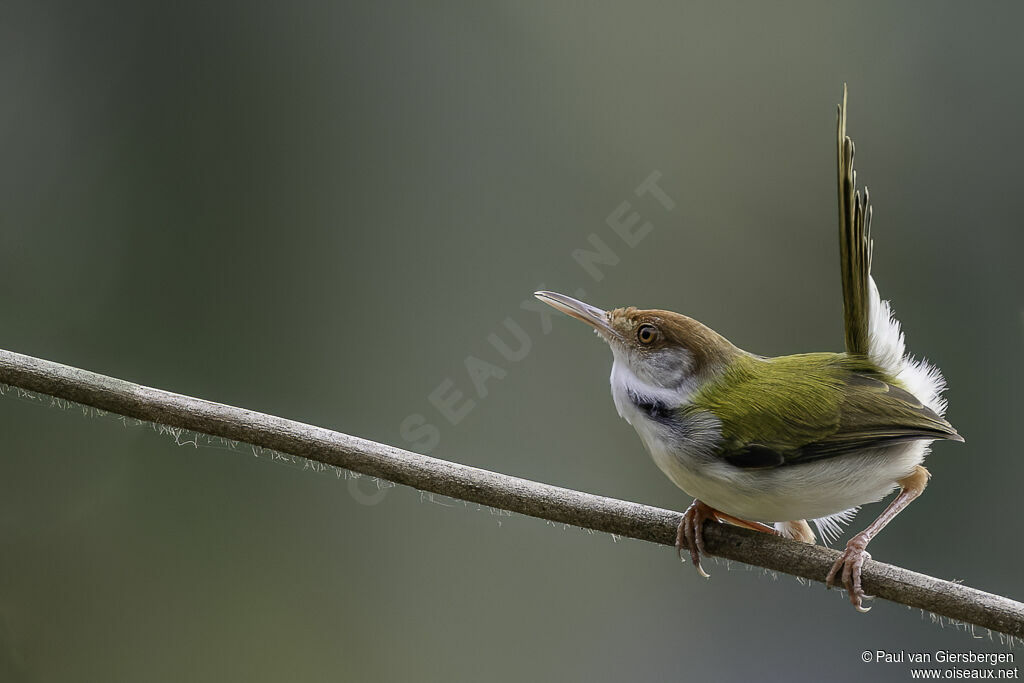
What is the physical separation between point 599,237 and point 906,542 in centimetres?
111

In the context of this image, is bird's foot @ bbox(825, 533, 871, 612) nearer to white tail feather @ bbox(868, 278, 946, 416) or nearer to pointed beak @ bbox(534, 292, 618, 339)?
white tail feather @ bbox(868, 278, 946, 416)

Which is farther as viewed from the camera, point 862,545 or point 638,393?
point 638,393

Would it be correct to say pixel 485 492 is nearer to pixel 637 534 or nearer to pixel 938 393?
pixel 637 534

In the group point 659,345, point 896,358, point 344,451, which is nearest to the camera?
point 344,451

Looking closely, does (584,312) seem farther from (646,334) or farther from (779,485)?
(779,485)

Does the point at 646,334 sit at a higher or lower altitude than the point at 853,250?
lower

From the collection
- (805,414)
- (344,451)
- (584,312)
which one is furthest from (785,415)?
(344,451)

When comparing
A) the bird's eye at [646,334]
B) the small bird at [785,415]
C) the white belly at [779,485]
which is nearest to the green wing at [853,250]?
the small bird at [785,415]

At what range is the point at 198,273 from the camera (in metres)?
2.61

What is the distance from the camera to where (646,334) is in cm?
145

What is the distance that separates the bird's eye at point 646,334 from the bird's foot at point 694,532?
287 millimetres

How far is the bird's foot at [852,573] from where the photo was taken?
123 centimetres

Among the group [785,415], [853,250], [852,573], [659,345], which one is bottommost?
[852,573]

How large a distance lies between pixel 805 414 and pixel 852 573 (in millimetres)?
270
